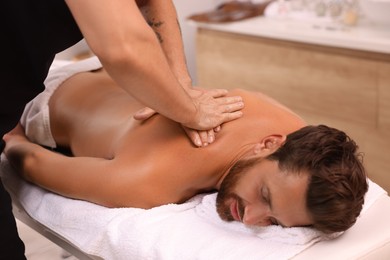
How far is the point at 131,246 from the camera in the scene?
4.61 ft

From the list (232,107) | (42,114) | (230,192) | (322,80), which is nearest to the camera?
(230,192)

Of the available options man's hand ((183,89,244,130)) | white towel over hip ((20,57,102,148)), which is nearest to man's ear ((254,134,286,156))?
man's hand ((183,89,244,130))

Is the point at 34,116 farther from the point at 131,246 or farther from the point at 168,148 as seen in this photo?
the point at 131,246

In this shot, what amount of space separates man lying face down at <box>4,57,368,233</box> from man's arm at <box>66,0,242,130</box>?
0.21 meters

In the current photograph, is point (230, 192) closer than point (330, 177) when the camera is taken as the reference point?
No

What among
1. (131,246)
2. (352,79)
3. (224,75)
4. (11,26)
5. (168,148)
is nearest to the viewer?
(11,26)

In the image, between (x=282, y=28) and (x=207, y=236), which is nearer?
(x=207, y=236)

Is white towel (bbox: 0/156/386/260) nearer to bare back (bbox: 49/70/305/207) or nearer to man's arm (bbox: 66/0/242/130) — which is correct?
bare back (bbox: 49/70/305/207)

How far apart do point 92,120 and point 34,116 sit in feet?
0.74

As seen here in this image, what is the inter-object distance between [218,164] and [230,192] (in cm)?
10

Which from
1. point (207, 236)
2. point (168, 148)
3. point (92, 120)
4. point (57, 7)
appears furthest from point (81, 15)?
point (92, 120)

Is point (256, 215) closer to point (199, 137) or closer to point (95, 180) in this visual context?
point (199, 137)

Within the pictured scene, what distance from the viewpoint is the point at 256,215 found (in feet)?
4.66

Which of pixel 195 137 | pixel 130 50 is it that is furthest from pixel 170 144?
pixel 130 50
